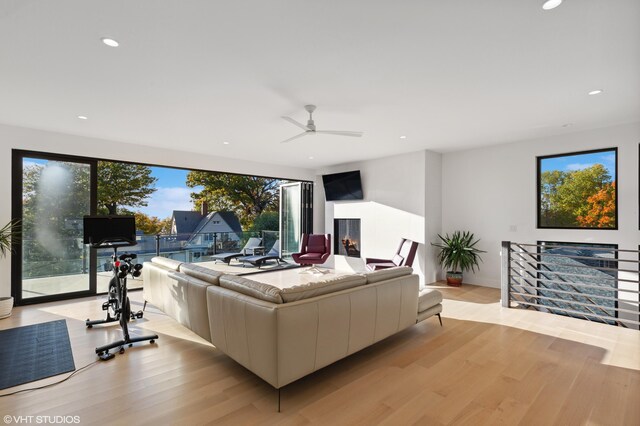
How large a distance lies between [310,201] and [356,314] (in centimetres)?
592

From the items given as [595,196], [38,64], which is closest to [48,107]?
[38,64]

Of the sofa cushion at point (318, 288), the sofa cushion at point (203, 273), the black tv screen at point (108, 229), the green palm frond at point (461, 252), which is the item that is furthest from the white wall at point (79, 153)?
the sofa cushion at point (318, 288)

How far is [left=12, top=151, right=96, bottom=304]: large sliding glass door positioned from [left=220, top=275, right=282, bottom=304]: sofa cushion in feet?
12.7

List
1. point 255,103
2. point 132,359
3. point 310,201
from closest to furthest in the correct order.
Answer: point 132,359, point 255,103, point 310,201

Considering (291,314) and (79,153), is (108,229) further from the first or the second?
(291,314)

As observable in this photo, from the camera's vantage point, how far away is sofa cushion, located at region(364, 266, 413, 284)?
9.54 feet

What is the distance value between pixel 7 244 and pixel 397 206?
6476 millimetres

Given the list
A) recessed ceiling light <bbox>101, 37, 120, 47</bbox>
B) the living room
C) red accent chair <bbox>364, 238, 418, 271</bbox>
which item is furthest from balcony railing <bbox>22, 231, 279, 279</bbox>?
red accent chair <bbox>364, 238, 418, 271</bbox>

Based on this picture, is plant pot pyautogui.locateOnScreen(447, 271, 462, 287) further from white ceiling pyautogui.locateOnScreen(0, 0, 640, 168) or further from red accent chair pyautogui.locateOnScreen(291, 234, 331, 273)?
white ceiling pyautogui.locateOnScreen(0, 0, 640, 168)

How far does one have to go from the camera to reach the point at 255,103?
11.6ft

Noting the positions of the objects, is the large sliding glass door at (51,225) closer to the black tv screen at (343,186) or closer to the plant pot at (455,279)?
the black tv screen at (343,186)

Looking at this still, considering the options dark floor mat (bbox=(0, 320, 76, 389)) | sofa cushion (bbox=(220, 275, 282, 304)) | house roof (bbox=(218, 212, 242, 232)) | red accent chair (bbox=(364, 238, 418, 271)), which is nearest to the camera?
sofa cushion (bbox=(220, 275, 282, 304))

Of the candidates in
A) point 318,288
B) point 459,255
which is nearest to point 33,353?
point 318,288

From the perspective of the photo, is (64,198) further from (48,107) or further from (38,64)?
(38,64)
